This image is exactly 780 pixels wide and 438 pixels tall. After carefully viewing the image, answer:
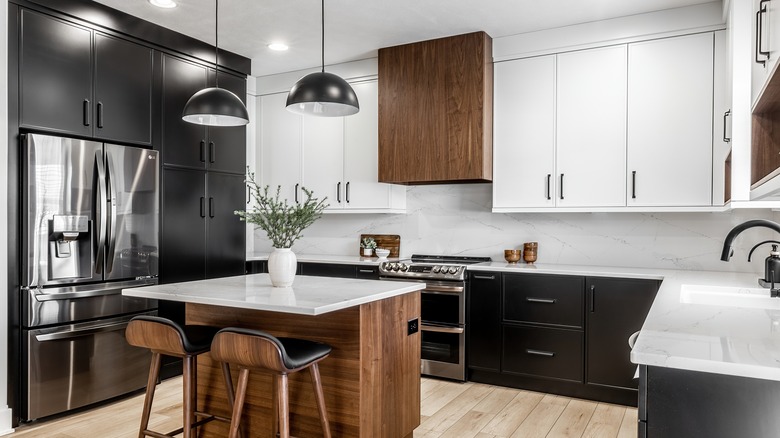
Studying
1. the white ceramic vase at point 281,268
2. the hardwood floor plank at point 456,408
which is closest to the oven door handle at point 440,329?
the hardwood floor plank at point 456,408

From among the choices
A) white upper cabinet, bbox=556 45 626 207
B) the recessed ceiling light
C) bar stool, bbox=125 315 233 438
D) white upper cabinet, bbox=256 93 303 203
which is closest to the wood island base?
bar stool, bbox=125 315 233 438

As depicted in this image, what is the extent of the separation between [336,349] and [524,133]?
2.33 m

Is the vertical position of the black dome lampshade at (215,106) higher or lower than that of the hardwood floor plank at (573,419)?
higher

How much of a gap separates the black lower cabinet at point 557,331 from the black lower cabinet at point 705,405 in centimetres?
234

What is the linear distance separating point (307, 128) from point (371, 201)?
945 millimetres

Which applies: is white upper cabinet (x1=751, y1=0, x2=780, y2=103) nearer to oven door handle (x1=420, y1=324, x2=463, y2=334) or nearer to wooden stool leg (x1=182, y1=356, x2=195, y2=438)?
wooden stool leg (x1=182, y1=356, x2=195, y2=438)

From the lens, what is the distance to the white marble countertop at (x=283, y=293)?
2186 mm

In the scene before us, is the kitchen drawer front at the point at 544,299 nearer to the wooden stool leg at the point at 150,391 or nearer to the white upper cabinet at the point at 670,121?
the white upper cabinet at the point at 670,121

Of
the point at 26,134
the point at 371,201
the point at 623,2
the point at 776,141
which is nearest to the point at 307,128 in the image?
the point at 371,201

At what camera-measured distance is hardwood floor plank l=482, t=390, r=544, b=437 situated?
3.13 meters

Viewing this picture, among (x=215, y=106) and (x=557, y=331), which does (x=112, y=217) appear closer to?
(x=215, y=106)

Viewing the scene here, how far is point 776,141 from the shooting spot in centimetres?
202

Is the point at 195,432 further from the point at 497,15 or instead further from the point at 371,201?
the point at 497,15

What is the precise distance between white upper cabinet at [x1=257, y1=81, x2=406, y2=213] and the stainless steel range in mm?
748
